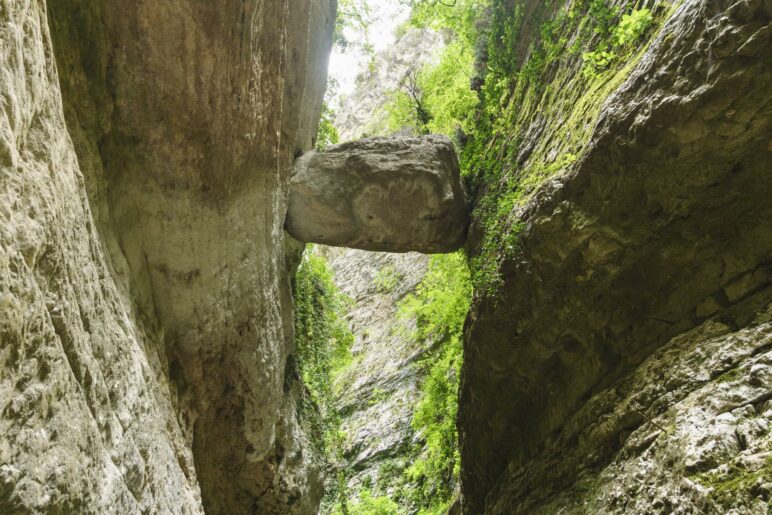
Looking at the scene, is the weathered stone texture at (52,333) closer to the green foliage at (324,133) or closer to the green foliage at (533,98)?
the green foliage at (533,98)

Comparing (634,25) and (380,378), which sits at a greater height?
(634,25)

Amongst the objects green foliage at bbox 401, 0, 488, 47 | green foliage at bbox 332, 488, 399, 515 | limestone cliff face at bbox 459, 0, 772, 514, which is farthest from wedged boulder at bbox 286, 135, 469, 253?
green foliage at bbox 332, 488, 399, 515

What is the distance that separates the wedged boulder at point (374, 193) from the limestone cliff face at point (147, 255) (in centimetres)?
45

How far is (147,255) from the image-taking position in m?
3.92

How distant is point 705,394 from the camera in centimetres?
324

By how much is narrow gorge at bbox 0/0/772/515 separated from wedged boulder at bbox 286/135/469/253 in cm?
3

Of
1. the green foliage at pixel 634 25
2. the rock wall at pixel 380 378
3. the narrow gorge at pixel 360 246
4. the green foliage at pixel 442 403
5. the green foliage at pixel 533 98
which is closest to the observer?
the narrow gorge at pixel 360 246

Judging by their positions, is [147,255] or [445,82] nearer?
[147,255]

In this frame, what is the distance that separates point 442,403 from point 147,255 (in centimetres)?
713

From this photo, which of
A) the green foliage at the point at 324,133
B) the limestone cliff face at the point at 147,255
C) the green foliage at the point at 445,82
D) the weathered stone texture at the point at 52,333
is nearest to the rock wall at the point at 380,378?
the green foliage at the point at 445,82

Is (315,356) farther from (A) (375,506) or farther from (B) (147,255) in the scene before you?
(A) (375,506)

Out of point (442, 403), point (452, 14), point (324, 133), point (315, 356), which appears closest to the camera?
point (324, 133)

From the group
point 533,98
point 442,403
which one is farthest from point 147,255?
point 442,403

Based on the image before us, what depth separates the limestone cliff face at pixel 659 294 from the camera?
3.08 metres
